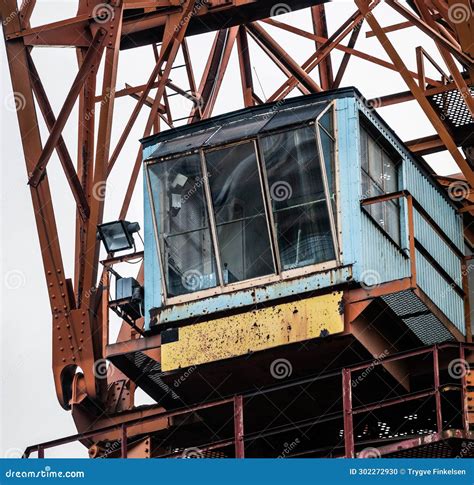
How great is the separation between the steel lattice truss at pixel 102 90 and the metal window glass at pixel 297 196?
2818 mm

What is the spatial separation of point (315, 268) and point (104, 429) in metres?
4.77

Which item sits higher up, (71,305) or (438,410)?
(71,305)

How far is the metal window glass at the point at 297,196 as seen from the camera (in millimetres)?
37625

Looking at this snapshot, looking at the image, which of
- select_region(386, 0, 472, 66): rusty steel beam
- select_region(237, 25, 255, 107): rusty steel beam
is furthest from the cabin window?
select_region(237, 25, 255, 107): rusty steel beam

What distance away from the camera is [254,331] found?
37.5 metres

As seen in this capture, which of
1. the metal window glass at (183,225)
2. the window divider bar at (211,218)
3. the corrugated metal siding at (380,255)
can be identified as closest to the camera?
the corrugated metal siding at (380,255)

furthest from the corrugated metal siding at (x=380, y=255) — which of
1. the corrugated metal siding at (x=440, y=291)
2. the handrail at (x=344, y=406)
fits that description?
the handrail at (x=344, y=406)

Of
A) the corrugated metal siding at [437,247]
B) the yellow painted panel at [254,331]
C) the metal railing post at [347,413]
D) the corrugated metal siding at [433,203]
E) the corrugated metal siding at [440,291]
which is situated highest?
the corrugated metal siding at [433,203]

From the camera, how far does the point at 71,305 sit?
134 ft

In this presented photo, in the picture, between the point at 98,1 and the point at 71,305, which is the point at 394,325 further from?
the point at 98,1

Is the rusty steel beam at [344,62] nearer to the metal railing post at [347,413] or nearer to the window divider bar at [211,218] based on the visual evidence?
the window divider bar at [211,218]

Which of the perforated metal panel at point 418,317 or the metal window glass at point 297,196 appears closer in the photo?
the perforated metal panel at point 418,317

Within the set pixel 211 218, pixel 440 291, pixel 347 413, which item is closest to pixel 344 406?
pixel 347 413
